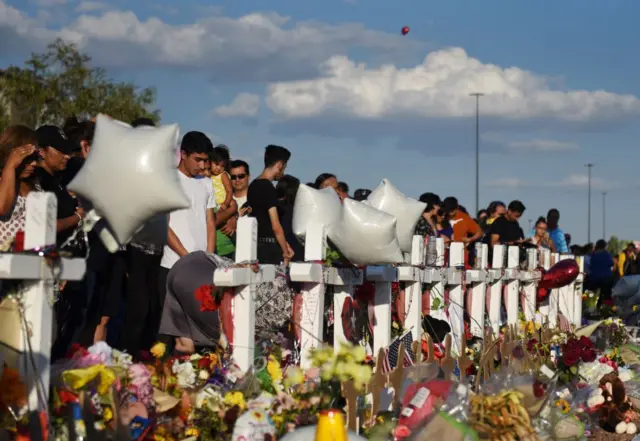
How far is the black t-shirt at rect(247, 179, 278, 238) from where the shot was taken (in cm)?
902

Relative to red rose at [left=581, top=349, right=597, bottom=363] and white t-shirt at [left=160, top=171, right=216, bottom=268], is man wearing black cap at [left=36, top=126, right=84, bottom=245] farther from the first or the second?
red rose at [left=581, top=349, right=597, bottom=363]

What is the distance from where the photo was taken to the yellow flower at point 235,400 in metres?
5.31

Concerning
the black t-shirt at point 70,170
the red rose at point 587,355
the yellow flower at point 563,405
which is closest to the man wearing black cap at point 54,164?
the black t-shirt at point 70,170

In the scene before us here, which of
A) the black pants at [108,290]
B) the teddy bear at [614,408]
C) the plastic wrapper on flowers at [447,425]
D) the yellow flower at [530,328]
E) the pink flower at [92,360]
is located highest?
the black pants at [108,290]

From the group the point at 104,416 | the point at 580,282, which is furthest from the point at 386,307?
the point at 580,282

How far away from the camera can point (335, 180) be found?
422 inches

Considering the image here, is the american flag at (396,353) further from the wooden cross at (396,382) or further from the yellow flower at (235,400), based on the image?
the yellow flower at (235,400)

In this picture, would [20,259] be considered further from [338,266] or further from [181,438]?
[338,266]

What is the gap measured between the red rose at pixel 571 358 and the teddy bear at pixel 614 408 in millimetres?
238

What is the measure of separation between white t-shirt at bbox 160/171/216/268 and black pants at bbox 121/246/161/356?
17 centimetres

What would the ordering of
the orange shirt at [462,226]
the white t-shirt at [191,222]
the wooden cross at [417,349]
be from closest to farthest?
1. the wooden cross at [417,349]
2. the white t-shirt at [191,222]
3. the orange shirt at [462,226]

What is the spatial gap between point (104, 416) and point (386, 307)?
369 centimetres

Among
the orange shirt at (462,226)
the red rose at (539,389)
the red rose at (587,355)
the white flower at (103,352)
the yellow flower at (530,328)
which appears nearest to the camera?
the white flower at (103,352)

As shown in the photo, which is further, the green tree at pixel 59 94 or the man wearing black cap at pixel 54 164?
the green tree at pixel 59 94
